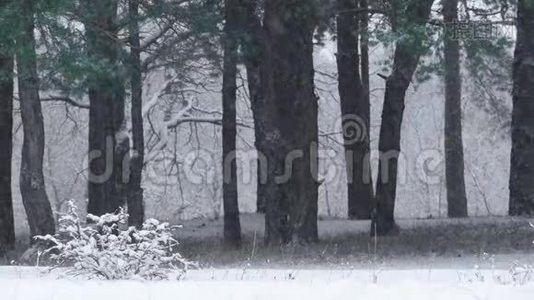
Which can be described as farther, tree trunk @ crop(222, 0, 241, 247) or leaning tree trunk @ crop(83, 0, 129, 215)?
tree trunk @ crop(222, 0, 241, 247)

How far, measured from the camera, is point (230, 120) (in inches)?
878

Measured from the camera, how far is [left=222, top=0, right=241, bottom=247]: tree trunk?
2048 centimetres

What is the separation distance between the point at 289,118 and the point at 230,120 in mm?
2743

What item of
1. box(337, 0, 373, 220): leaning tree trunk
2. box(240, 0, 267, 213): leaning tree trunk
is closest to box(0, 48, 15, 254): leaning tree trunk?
box(240, 0, 267, 213): leaning tree trunk

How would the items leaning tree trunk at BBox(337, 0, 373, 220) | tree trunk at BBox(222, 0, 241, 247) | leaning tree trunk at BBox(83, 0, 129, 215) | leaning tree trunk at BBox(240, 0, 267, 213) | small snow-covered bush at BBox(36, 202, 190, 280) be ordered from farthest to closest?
leaning tree trunk at BBox(337, 0, 373, 220)
tree trunk at BBox(222, 0, 241, 247)
leaning tree trunk at BBox(240, 0, 267, 213)
leaning tree trunk at BBox(83, 0, 129, 215)
small snow-covered bush at BBox(36, 202, 190, 280)

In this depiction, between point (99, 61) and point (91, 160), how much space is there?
814cm

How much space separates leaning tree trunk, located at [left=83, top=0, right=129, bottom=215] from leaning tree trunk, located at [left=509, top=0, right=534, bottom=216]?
27.6 feet

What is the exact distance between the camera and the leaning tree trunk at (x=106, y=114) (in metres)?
18.6

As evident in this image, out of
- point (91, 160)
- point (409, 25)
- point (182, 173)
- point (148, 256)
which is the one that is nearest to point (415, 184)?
point (182, 173)

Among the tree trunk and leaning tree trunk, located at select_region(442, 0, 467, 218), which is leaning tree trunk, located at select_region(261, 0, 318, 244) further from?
leaning tree trunk, located at select_region(442, 0, 467, 218)

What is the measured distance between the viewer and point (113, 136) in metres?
22.4

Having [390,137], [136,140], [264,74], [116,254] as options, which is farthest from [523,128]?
[116,254]

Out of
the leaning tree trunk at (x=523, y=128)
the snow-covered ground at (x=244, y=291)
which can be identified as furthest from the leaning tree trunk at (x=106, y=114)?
the snow-covered ground at (x=244, y=291)

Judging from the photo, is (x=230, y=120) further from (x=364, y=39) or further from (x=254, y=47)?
(x=364, y=39)
